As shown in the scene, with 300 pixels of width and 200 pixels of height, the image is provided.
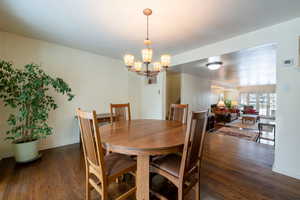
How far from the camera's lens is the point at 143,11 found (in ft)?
5.54

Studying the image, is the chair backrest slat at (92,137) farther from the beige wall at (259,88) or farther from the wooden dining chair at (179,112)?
the beige wall at (259,88)

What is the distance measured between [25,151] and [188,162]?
9.06ft

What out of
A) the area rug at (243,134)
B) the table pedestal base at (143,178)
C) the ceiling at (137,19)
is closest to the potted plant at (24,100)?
the ceiling at (137,19)

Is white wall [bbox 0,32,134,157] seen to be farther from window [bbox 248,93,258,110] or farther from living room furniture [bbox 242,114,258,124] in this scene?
window [bbox 248,93,258,110]

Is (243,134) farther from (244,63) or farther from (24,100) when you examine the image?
(24,100)

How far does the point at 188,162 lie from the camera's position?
3.58ft

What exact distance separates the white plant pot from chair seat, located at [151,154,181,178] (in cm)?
235

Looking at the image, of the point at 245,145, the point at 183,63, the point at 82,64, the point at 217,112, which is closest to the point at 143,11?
the point at 183,63

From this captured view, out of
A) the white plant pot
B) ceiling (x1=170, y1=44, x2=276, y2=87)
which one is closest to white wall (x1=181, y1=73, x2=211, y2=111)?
ceiling (x1=170, y1=44, x2=276, y2=87)

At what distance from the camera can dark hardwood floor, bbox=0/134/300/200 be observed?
1.46 meters

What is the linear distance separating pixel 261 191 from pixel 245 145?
1737 millimetres

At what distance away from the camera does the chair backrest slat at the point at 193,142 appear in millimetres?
1007

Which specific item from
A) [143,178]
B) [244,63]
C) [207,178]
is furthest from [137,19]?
[244,63]

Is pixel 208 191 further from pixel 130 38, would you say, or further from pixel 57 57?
pixel 57 57
